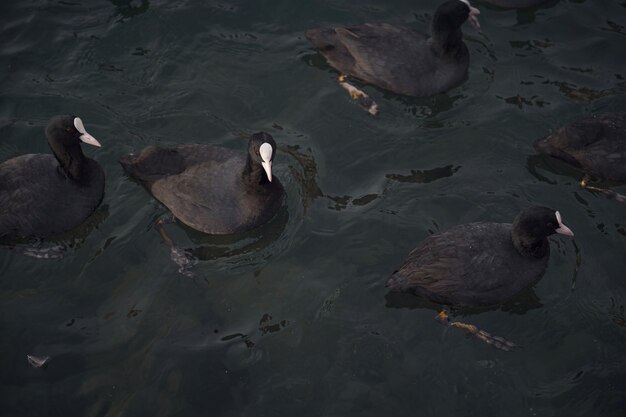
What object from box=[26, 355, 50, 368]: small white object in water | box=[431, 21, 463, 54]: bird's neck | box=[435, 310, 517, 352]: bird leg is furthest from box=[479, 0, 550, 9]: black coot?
box=[26, 355, 50, 368]: small white object in water

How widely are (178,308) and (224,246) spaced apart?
1018 mm

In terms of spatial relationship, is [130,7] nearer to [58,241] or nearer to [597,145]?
[58,241]

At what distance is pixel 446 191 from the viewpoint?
8.00 meters

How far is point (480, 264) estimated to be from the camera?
660cm

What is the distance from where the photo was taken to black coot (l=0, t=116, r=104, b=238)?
7.40 meters

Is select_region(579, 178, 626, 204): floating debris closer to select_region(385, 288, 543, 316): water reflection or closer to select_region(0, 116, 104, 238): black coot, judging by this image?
select_region(385, 288, 543, 316): water reflection

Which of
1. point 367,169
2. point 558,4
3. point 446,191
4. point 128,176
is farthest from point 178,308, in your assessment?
point 558,4

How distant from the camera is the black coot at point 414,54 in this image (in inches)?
346

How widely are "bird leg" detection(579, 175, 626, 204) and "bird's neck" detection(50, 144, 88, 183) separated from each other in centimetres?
653

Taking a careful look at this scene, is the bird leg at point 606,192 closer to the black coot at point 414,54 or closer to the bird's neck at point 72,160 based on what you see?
the black coot at point 414,54

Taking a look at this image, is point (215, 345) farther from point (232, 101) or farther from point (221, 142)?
point (232, 101)

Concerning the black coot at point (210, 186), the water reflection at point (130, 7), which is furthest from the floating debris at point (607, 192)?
the water reflection at point (130, 7)

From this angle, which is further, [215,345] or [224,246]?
[224,246]

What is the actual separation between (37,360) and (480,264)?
4923 millimetres
